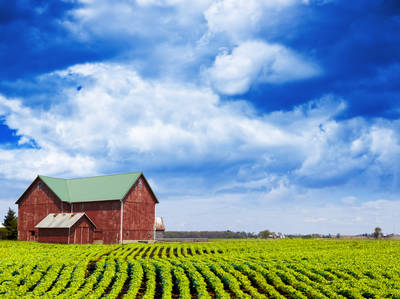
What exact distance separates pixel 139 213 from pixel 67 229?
10971 millimetres

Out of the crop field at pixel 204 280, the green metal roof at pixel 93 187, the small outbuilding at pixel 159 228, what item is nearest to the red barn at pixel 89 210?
the green metal roof at pixel 93 187

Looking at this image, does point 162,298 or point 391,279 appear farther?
point 391,279

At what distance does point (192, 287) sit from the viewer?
80.8 ft

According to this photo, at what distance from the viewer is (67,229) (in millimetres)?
56906

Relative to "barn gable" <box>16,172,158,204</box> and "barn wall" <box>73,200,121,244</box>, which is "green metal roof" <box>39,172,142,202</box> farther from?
"barn wall" <box>73,200,121,244</box>

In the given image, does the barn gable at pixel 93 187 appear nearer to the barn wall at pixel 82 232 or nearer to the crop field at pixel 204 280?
the barn wall at pixel 82 232

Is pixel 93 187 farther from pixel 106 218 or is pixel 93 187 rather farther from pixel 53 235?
pixel 53 235

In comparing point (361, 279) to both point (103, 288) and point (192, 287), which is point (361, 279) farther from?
point (103, 288)

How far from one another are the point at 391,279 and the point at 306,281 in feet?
17.6

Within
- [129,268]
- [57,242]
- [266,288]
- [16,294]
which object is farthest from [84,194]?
[266,288]

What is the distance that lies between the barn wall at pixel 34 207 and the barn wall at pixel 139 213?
1120cm

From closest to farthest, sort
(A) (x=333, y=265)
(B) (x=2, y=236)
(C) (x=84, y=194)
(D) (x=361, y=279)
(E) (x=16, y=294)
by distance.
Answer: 1. (E) (x=16, y=294)
2. (D) (x=361, y=279)
3. (A) (x=333, y=265)
4. (C) (x=84, y=194)
5. (B) (x=2, y=236)

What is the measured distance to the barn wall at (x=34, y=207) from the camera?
209 feet

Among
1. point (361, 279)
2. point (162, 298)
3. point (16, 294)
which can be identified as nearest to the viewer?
point (162, 298)
